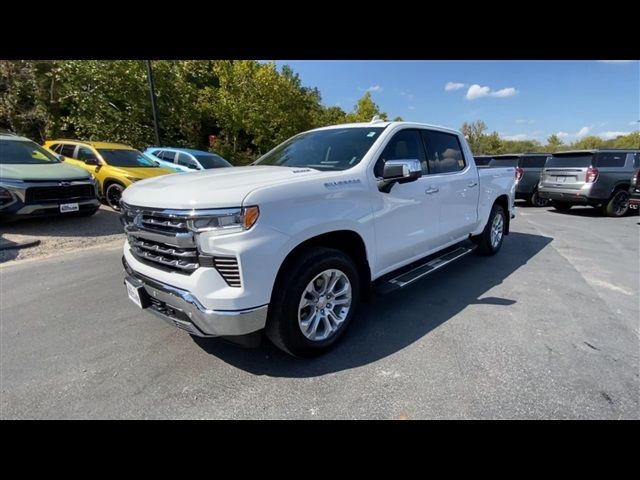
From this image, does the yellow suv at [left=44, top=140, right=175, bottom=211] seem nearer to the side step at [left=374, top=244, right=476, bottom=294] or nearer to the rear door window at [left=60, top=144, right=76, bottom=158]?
the rear door window at [left=60, top=144, right=76, bottom=158]

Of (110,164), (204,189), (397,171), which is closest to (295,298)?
(204,189)

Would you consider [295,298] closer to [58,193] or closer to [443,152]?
[443,152]

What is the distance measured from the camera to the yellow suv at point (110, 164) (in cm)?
860

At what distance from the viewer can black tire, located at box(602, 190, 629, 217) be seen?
381 inches

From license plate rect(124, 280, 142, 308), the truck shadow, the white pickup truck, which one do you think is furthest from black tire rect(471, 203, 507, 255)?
license plate rect(124, 280, 142, 308)

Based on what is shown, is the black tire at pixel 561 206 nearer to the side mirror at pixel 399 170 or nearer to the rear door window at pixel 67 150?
the side mirror at pixel 399 170

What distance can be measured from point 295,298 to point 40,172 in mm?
7034

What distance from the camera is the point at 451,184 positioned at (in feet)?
13.4

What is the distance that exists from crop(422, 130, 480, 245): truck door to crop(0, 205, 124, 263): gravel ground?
6.14 m

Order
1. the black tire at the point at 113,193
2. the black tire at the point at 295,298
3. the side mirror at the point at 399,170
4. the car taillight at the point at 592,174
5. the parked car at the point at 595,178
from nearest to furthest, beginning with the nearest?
the black tire at the point at 295,298, the side mirror at the point at 399,170, the black tire at the point at 113,193, the car taillight at the point at 592,174, the parked car at the point at 595,178

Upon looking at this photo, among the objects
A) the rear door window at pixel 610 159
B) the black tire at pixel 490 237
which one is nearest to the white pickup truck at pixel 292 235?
the black tire at pixel 490 237
